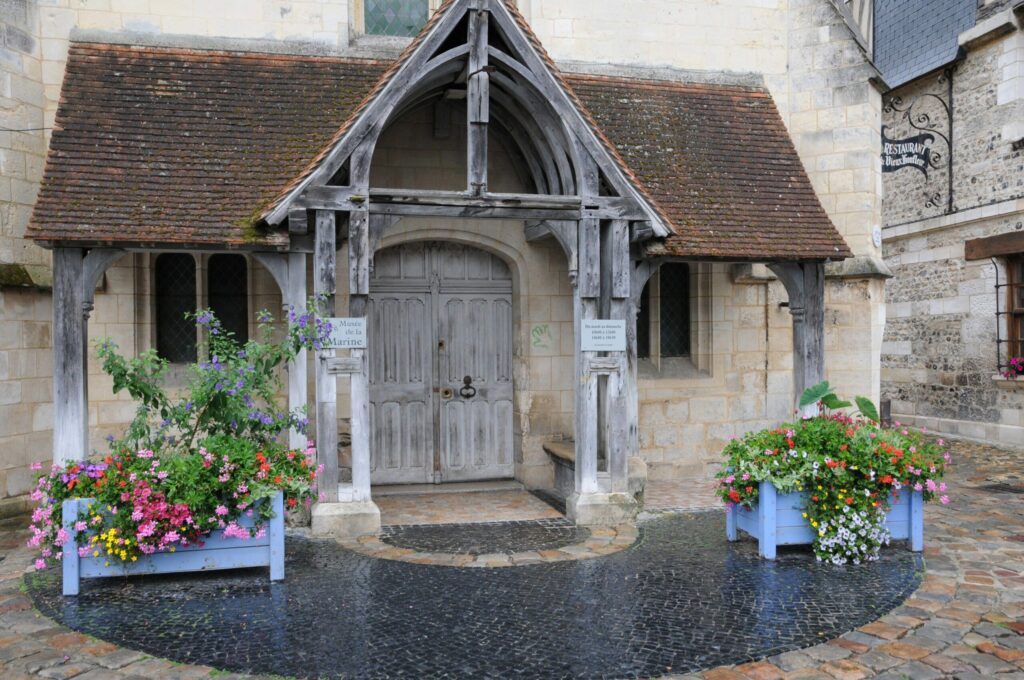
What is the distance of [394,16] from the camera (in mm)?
9398

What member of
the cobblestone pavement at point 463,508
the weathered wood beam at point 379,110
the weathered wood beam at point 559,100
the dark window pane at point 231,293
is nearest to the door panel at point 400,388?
the cobblestone pavement at point 463,508

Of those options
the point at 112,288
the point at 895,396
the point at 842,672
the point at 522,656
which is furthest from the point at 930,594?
the point at 895,396

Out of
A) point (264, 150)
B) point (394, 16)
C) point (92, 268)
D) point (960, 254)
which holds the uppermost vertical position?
point (394, 16)

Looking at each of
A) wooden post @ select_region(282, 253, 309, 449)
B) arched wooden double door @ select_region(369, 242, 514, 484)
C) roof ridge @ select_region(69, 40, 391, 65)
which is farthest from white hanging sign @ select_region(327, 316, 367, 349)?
roof ridge @ select_region(69, 40, 391, 65)

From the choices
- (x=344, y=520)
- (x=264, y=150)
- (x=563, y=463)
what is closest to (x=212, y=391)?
(x=344, y=520)

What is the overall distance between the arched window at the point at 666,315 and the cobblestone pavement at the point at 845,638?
11.9 feet

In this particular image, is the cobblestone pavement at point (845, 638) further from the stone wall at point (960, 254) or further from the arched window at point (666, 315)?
the stone wall at point (960, 254)

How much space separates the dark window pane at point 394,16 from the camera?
30.6 ft

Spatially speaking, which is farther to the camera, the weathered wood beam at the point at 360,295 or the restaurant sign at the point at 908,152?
the restaurant sign at the point at 908,152

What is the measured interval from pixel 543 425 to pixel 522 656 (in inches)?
191

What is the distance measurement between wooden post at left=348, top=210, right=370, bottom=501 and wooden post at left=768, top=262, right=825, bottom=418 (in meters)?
4.06

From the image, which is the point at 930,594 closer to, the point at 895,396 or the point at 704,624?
the point at 704,624

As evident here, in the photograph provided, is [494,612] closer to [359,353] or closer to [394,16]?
[359,353]

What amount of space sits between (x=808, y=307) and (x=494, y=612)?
4.82 meters
